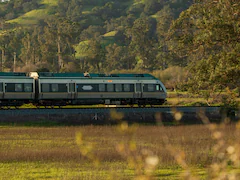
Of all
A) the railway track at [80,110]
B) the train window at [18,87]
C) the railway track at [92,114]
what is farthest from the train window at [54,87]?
the railway track at [80,110]

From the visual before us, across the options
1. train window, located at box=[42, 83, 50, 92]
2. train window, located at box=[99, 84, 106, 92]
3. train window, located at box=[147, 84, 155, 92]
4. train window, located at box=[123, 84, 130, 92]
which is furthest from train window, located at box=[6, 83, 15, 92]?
train window, located at box=[147, 84, 155, 92]

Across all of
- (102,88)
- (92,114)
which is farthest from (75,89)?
(92,114)

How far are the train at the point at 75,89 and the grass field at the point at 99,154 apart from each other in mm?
7455

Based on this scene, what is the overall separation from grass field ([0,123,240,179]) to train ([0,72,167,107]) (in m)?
7.45

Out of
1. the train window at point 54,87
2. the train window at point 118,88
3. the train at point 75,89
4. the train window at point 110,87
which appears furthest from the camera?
the train window at point 118,88

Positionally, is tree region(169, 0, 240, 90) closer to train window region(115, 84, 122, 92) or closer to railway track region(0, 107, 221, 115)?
railway track region(0, 107, 221, 115)

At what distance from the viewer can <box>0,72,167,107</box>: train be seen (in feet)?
140

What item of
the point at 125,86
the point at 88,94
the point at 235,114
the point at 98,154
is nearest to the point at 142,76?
the point at 125,86

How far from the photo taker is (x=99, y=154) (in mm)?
22078

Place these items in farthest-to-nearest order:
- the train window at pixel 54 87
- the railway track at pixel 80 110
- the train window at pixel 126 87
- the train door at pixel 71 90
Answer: the train window at pixel 126 87
the train door at pixel 71 90
the train window at pixel 54 87
the railway track at pixel 80 110

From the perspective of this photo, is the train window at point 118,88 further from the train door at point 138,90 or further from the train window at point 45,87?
the train window at point 45,87

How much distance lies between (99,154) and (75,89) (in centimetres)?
2317

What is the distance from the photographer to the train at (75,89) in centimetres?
4269

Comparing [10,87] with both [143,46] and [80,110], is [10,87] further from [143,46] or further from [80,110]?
[143,46]
